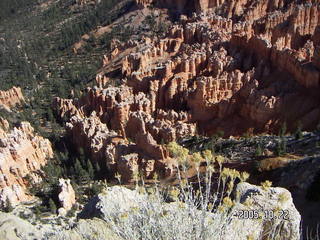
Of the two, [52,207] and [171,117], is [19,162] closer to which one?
[52,207]

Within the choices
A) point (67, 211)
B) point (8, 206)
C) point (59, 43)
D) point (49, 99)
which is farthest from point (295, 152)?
point (59, 43)

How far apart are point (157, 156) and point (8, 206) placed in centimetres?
1207

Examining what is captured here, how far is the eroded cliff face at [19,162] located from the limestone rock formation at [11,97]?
67.3ft

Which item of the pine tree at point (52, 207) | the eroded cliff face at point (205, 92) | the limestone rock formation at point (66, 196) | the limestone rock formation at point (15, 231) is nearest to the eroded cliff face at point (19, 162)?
the pine tree at point (52, 207)

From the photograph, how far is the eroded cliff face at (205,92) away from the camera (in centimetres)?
3516

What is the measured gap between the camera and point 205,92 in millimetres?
40688

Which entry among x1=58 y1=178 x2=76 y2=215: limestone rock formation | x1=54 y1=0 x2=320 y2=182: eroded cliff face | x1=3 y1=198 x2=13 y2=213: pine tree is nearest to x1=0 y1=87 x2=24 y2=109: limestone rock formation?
x1=54 y1=0 x2=320 y2=182: eroded cliff face

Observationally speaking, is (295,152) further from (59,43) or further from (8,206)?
(59,43)

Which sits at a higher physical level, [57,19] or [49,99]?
[57,19]

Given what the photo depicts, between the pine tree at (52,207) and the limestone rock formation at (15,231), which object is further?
the pine tree at (52,207)

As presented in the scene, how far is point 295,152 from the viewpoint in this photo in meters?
26.8

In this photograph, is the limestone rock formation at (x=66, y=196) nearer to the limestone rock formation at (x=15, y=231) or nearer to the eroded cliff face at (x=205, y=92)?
the eroded cliff face at (x=205, y=92)

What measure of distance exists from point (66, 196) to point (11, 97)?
120 ft
